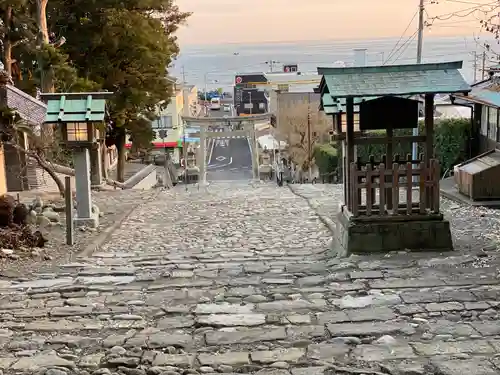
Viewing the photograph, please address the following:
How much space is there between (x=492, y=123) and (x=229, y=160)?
4638cm

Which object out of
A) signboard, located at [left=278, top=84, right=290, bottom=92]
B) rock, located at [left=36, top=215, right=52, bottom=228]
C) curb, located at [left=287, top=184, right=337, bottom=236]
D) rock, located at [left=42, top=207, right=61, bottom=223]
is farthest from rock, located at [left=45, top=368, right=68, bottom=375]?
signboard, located at [left=278, top=84, right=290, bottom=92]

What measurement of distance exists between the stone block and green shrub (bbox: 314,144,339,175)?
24.0 metres

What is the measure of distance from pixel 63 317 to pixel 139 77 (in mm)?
19661

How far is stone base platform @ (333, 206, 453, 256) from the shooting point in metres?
8.99

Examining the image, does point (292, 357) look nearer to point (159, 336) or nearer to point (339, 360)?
point (339, 360)

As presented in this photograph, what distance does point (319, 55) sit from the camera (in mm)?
154625

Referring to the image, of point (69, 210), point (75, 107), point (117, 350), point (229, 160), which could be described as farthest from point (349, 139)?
point (229, 160)

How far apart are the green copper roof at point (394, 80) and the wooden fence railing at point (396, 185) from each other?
1.08m

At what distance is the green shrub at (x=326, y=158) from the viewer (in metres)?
33.4

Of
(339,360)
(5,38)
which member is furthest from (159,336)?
(5,38)

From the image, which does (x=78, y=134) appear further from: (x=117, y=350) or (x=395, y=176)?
(x=117, y=350)

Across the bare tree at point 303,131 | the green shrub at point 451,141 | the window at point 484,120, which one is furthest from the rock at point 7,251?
the bare tree at point 303,131

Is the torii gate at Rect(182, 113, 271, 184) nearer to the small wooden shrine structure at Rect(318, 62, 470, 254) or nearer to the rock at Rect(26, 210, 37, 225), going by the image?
the rock at Rect(26, 210, 37, 225)

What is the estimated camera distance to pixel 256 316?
587 centimetres
